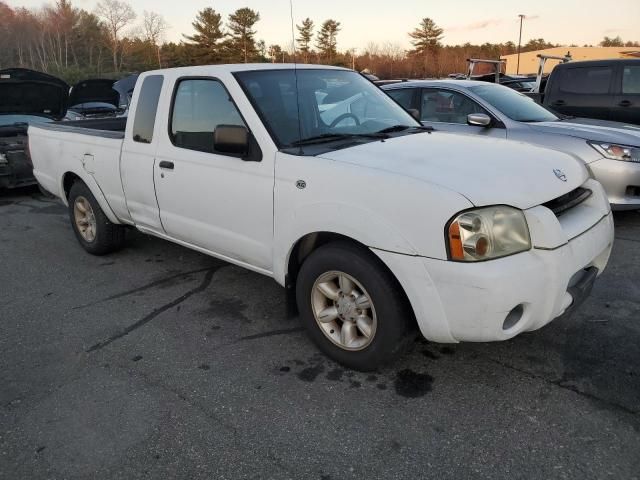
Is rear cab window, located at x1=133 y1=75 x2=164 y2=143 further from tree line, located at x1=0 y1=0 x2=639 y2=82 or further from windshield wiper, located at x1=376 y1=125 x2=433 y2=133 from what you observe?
tree line, located at x1=0 y1=0 x2=639 y2=82

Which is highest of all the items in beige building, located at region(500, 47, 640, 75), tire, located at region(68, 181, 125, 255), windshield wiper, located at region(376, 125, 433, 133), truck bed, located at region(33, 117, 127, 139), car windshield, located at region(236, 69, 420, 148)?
beige building, located at region(500, 47, 640, 75)

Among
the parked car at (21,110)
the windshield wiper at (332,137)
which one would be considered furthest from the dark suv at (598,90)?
the parked car at (21,110)

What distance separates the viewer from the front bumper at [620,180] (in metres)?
5.59

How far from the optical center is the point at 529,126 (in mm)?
6027

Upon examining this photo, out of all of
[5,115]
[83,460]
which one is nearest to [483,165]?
[83,460]

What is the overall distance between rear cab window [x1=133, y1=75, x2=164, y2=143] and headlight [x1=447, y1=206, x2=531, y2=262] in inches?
107

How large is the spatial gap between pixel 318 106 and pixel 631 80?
6.75 metres

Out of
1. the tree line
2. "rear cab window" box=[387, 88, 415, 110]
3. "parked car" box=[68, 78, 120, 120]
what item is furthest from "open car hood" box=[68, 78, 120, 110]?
the tree line

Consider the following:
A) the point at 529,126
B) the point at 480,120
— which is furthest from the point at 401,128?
the point at 529,126

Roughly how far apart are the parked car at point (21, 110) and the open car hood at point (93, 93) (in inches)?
52.4

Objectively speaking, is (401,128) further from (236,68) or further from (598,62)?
(598,62)

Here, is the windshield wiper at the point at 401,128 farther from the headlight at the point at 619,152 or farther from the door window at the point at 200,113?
the headlight at the point at 619,152

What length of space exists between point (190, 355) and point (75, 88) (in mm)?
8667

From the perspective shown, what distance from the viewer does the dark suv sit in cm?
809
